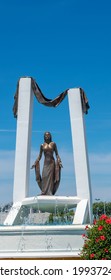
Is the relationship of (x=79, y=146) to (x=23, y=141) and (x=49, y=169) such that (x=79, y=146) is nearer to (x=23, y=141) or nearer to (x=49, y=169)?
(x=49, y=169)

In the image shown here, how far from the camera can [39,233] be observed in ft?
36.1

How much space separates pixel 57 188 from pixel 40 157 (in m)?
1.31

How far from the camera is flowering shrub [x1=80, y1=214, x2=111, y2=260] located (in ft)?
18.8

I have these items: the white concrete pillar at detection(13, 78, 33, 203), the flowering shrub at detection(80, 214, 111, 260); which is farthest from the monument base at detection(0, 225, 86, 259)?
the flowering shrub at detection(80, 214, 111, 260)

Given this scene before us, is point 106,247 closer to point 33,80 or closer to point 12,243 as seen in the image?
point 12,243

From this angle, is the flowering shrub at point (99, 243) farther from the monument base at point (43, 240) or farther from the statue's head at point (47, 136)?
the statue's head at point (47, 136)

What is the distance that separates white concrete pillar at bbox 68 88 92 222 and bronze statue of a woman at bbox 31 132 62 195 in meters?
0.71

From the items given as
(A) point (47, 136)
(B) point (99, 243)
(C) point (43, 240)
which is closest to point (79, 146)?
(A) point (47, 136)

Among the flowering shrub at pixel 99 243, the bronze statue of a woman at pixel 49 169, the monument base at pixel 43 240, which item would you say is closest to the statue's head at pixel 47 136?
the bronze statue of a woman at pixel 49 169

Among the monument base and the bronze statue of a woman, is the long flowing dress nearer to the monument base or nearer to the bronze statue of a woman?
the bronze statue of a woman

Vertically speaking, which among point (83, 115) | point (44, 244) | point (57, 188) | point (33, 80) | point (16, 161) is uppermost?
point (33, 80)

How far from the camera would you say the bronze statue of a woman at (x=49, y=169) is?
1421 centimetres

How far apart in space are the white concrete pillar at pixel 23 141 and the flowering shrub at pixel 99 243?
319 inches

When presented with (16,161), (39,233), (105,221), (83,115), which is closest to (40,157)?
(16,161)
